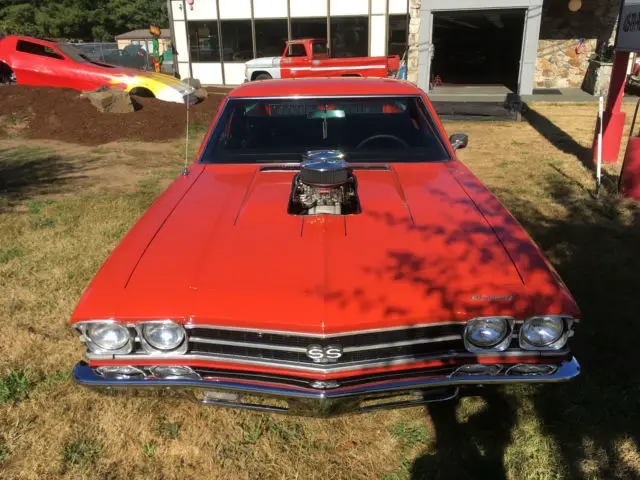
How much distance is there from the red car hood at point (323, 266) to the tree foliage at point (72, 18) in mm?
42614

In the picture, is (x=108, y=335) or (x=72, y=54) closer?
(x=108, y=335)

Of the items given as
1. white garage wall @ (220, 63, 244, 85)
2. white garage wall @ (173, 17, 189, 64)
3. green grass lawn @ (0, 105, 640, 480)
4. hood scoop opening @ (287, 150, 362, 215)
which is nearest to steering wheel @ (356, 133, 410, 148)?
hood scoop opening @ (287, 150, 362, 215)

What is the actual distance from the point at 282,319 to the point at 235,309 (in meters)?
0.20

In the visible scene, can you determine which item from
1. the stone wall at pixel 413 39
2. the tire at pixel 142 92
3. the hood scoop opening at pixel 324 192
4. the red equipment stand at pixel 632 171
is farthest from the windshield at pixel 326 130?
the stone wall at pixel 413 39

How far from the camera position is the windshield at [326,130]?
3498 millimetres

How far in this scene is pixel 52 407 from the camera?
2.84 metres

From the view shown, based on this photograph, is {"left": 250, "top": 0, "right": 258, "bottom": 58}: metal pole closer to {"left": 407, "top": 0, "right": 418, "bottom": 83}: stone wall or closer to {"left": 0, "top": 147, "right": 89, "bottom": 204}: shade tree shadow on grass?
{"left": 407, "top": 0, "right": 418, "bottom": 83}: stone wall

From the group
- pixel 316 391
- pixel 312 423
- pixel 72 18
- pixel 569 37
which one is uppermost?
pixel 72 18

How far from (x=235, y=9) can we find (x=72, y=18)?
3062 centimetres

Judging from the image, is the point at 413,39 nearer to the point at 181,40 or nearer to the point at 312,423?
the point at 181,40

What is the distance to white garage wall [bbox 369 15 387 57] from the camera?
748 inches

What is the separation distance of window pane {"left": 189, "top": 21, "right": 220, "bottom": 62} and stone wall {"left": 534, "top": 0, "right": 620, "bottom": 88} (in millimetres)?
12308

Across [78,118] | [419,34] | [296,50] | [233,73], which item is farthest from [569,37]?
[78,118]

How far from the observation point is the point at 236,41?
20484 millimetres
